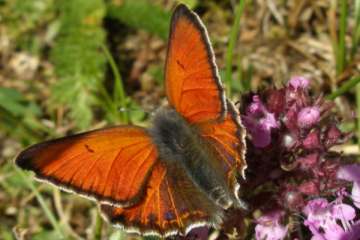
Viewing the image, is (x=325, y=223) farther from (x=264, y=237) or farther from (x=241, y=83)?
(x=241, y=83)

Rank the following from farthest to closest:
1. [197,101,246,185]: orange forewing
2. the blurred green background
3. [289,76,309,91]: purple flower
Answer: the blurred green background < [289,76,309,91]: purple flower < [197,101,246,185]: orange forewing

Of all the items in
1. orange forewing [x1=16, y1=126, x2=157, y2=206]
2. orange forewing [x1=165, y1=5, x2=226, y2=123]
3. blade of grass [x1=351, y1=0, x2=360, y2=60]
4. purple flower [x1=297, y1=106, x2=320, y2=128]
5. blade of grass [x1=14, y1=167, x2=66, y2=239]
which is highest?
orange forewing [x1=165, y1=5, x2=226, y2=123]

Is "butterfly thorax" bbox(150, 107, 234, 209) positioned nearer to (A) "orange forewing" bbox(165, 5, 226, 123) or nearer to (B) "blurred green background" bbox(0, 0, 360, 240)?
(A) "orange forewing" bbox(165, 5, 226, 123)

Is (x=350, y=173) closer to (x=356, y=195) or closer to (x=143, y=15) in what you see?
(x=356, y=195)

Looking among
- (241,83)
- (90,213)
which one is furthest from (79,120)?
(241,83)

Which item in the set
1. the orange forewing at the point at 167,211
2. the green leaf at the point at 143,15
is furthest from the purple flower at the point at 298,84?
the green leaf at the point at 143,15

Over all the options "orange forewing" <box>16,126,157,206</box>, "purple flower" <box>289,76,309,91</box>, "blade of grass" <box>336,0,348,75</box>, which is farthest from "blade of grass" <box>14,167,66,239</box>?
"blade of grass" <box>336,0,348,75</box>

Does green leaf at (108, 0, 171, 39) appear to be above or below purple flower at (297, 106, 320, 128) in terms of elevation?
above

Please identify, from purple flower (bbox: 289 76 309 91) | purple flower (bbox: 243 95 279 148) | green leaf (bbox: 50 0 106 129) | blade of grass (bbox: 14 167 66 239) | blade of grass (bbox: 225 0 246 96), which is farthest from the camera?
green leaf (bbox: 50 0 106 129)
